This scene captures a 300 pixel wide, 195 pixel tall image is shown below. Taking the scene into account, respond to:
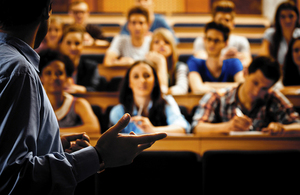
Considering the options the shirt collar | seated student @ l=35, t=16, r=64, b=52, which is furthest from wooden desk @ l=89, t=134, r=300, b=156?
seated student @ l=35, t=16, r=64, b=52

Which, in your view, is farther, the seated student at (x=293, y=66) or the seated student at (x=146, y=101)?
the seated student at (x=293, y=66)

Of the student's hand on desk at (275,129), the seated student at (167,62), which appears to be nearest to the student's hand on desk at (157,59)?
the seated student at (167,62)

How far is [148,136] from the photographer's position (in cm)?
33

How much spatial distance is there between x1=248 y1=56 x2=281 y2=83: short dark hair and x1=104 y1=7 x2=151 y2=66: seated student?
67 centimetres

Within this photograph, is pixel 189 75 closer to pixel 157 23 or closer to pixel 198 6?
pixel 157 23

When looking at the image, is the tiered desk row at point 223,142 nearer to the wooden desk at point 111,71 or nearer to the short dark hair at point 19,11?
the short dark hair at point 19,11

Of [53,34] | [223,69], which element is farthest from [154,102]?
[53,34]

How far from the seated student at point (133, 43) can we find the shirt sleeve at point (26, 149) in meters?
1.27

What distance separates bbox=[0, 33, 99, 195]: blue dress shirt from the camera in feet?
0.89

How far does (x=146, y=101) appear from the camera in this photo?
3.64 ft

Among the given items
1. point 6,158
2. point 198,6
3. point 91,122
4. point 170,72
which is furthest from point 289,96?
point 198,6

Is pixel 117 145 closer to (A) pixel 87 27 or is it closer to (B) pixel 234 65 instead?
(B) pixel 234 65

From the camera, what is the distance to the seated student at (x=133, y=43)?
161 centimetres

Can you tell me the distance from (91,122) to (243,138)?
515 mm
